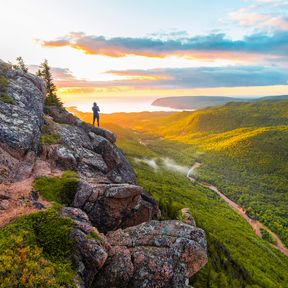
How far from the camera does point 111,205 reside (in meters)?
23.4

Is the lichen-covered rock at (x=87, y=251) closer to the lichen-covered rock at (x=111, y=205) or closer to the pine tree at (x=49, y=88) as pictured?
the lichen-covered rock at (x=111, y=205)

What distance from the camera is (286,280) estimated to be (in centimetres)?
5406

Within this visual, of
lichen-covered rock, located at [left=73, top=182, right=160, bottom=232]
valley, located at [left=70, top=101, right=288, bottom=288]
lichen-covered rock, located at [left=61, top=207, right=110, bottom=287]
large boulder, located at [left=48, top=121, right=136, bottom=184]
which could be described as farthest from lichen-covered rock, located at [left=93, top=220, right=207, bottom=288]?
valley, located at [left=70, top=101, right=288, bottom=288]

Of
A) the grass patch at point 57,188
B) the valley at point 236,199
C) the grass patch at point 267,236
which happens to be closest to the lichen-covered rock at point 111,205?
the grass patch at point 57,188

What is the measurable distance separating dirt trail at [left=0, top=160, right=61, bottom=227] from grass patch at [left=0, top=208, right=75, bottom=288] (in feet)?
3.98

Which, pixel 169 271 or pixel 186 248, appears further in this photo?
pixel 186 248

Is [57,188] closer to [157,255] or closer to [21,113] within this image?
[157,255]

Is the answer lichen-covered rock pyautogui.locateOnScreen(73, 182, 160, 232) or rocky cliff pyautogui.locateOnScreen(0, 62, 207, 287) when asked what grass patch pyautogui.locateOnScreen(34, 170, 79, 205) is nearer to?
rocky cliff pyautogui.locateOnScreen(0, 62, 207, 287)

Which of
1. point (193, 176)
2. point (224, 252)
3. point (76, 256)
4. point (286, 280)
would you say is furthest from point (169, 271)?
point (193, 176)

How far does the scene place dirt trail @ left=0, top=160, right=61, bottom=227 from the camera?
1830 cm

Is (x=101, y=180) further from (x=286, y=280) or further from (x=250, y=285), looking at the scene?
(x=286, y=280)

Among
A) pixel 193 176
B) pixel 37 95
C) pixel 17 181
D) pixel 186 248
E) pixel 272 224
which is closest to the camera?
pixel 186 248

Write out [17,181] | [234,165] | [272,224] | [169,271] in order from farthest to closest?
[234,165], [272,224], [17,181], [169,271]

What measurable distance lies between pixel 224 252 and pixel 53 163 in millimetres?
28857
